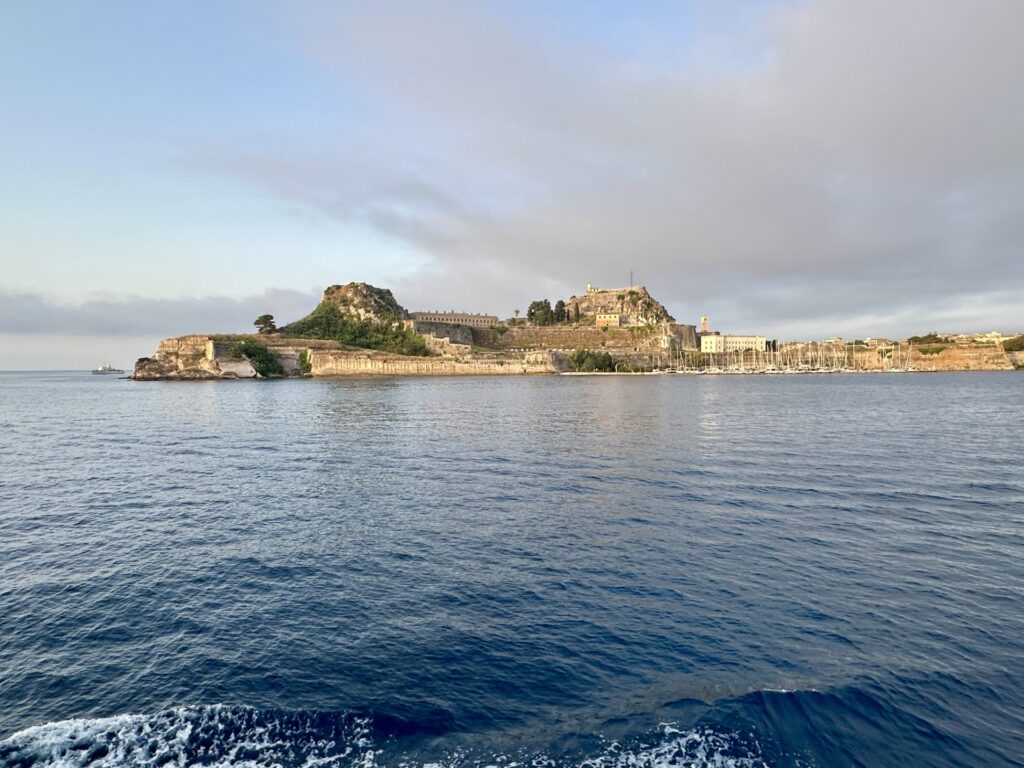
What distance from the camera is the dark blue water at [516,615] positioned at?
236 inches

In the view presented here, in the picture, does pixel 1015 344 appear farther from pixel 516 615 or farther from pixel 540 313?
pixel 516 615

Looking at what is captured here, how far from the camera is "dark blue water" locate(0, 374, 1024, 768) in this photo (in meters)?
6.00

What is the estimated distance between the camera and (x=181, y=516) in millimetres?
14406

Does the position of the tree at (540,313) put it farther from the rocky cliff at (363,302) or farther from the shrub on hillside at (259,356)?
the shrub on hillside at (259,356)

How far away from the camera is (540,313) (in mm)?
136000

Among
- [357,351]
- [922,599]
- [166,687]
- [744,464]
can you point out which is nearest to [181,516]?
[166,687]

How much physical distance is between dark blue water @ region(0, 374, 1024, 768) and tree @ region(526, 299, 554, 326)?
116357mm

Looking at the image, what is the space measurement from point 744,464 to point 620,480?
5.31 m

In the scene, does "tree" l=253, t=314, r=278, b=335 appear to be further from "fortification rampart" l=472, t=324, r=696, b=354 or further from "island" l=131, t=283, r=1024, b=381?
"fortification rampart" l=472, t=324, r=696, b=354

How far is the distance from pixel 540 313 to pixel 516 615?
129142 millimetres

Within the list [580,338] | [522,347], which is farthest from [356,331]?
[580,338]

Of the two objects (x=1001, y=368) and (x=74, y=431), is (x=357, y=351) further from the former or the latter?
(x=1001, y=368)

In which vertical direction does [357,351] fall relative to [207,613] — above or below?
above

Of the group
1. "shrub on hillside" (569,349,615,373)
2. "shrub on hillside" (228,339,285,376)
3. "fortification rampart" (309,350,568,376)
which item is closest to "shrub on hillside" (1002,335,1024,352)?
"shrub on hillside" (569,349,615,373)
